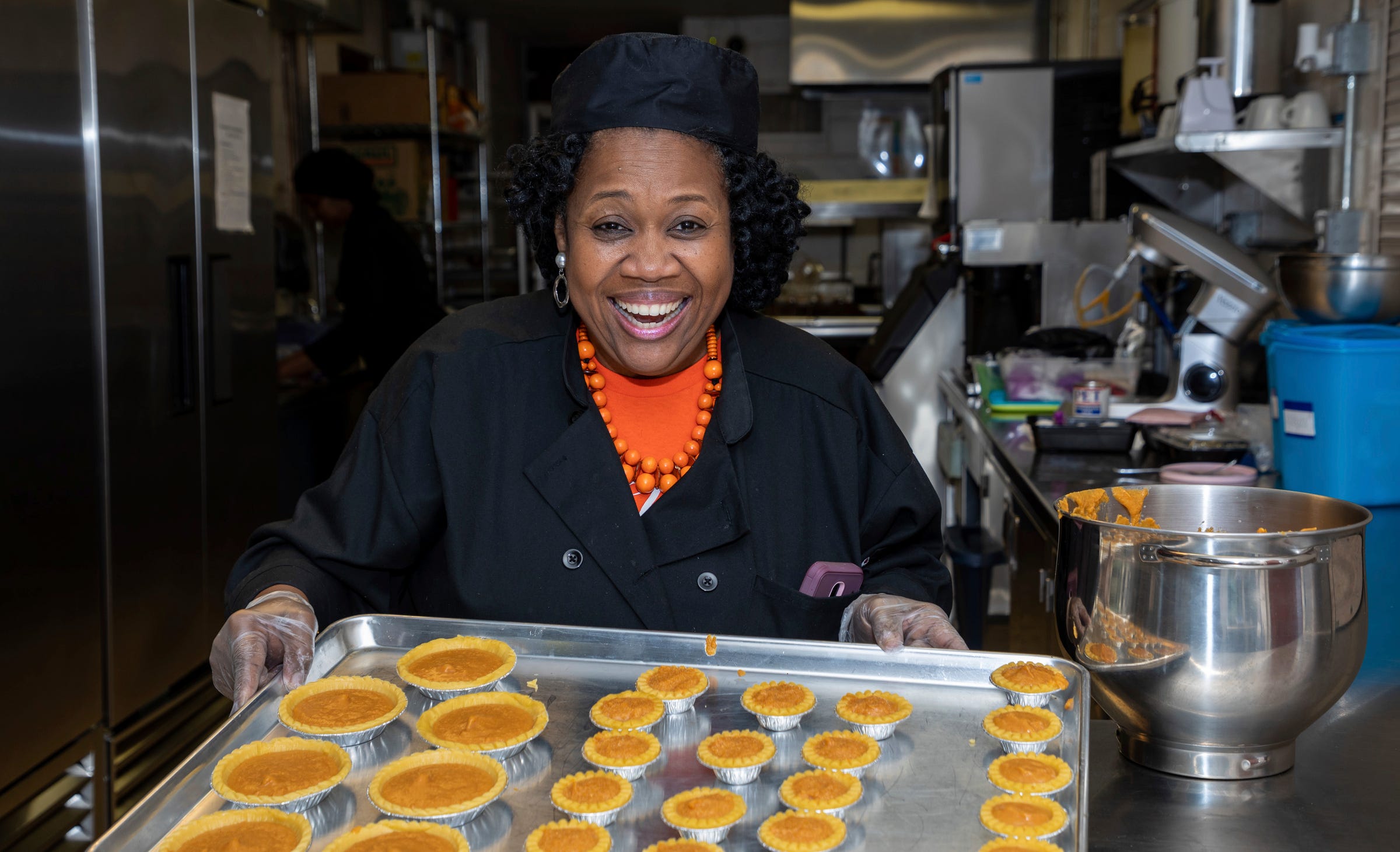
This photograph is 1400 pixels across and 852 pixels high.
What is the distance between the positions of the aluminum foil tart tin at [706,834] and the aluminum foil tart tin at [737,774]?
9cm

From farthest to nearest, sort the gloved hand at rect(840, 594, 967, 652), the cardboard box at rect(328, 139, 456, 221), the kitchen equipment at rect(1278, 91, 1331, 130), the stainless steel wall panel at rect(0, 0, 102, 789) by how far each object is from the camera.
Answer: the cardboard box at rect(328, 139, 456, 221) → the kitchen equipment at rect(1278, 91, 1331, 130) → the stainless steel wall panel at rect(0, 0, 102, 789) → the gloved hand at rect(840, 594, 967, 652)

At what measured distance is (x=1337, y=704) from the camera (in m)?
1.34

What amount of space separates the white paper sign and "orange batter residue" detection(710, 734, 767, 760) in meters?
2.62

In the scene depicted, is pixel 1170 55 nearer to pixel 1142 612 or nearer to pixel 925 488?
pixel 925 488

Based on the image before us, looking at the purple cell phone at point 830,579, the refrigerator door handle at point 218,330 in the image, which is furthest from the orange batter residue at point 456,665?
the refrigerator door handle at point 218,330

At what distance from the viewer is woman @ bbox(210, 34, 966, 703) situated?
1.55m

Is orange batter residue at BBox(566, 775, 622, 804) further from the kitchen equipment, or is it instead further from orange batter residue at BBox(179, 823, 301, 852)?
the kitchen equipment

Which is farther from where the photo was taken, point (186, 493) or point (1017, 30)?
point (1017, 30)

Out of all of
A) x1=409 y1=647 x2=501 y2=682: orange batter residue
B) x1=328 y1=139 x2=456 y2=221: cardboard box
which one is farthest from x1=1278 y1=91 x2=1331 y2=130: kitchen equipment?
x1=328 y1=139 x2=456 y2=221: cardboard box

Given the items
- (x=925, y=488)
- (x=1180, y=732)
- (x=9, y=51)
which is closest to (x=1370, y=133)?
(x=925, y=488)

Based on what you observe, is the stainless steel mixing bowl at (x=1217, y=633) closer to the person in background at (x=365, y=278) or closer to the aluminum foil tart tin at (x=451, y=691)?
the aluminum foil tart tin at (x=451, y=691)

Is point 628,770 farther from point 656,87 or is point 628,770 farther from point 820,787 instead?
point 656,87

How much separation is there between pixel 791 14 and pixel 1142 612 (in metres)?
6.42

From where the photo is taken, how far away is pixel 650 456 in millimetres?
1683
